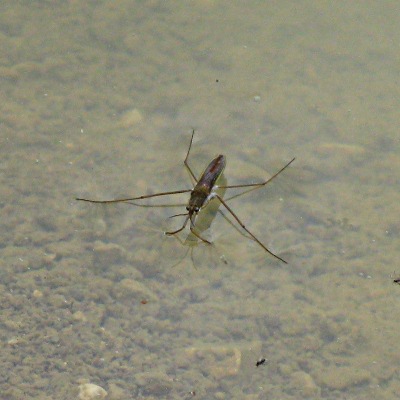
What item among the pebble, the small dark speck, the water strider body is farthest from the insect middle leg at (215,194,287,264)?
the pebble

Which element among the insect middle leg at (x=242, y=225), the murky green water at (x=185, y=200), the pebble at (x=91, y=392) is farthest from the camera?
the insect middle leg at (x=242, y=225)

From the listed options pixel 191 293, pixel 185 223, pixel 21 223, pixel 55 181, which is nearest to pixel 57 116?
Result: pixel 55 181

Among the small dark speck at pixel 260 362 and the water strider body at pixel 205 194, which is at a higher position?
the water strider body at pixel 205 194

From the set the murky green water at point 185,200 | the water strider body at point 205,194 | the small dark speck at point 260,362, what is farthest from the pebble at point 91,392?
the water strider body at point 205,194

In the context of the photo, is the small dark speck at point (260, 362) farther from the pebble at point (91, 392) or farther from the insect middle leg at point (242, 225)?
the pebble at point (91, 392)

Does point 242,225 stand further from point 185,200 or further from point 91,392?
point 91,392

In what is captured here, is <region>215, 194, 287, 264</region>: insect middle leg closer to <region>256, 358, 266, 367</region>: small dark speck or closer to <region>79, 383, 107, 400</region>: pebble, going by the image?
<region>256, 358, 266, 367</region>: small dark speck

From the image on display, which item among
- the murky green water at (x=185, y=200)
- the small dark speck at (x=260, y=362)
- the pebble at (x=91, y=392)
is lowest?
the pebble at (x=91, y=392)

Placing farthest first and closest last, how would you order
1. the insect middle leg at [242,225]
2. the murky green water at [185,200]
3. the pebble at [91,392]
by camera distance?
1. the insect middle leg at [242,225]
2. the murky green water at [185,200]
3. the pebble at [91,392]

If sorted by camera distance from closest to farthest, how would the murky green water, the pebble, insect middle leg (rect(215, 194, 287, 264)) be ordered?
the pebble, the murky green water, insect middle leg (rect(215, 194, 287, 264))
